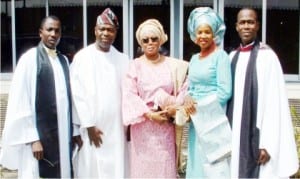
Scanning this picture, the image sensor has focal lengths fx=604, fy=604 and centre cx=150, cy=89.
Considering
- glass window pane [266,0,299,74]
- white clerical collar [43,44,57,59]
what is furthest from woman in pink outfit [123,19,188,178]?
glass window pane [266,0,299,74]

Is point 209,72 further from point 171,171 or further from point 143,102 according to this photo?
point 171,171

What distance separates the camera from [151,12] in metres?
8.17

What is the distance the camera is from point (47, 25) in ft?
15.0

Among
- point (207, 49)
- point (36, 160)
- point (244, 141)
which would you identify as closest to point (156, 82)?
point (207, 49)

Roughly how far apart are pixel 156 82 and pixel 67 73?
0.72m

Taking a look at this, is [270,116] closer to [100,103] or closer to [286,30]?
[100,103]

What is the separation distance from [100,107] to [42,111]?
1.44ft

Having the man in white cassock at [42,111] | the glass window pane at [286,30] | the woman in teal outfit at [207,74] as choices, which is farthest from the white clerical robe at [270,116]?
the glass window pane at [286,30]

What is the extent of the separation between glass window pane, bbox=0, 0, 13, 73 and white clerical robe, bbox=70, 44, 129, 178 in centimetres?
393

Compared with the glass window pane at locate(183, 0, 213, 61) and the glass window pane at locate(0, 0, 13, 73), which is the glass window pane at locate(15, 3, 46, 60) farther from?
the glass window pane at locate(183, 0, 213, 61)

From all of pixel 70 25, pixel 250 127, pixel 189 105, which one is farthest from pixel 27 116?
pixel 70 25

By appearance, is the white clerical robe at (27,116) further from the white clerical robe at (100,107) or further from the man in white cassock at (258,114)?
the man in white cassock at (258,114)

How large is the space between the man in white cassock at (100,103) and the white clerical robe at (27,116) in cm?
10

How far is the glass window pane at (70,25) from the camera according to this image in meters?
8.24
